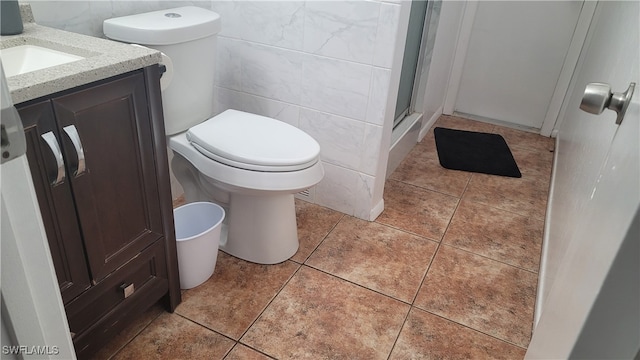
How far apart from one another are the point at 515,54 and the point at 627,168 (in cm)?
272

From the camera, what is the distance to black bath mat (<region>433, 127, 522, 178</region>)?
268 cm

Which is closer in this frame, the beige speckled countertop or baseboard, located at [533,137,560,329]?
the beige speckled countertop

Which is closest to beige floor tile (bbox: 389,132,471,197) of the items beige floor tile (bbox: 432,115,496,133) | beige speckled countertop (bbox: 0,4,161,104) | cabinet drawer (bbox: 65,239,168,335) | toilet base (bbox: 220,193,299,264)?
beige floor tile (bbox: 432,115,496,133)

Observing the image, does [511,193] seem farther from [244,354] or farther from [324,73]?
[244,354]

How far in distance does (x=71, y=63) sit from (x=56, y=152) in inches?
8.2

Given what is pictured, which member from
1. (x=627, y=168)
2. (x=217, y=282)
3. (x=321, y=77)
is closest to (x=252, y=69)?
(x=321, y=77)

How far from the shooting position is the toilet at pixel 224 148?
1.57 meters

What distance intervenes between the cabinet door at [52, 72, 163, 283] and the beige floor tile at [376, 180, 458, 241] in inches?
44.9

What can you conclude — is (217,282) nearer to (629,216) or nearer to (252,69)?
(252,69)

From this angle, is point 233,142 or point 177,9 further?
point 177,9

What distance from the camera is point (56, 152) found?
3.32ft

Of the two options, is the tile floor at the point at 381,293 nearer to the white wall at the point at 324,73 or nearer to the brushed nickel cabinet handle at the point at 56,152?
the white wall at the point at 324,73

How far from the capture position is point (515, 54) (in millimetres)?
3064

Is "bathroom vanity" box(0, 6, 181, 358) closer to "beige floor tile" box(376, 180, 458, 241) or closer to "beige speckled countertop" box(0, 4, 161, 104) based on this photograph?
"beige speckled countertop" box(0, 4, 161, 104)
